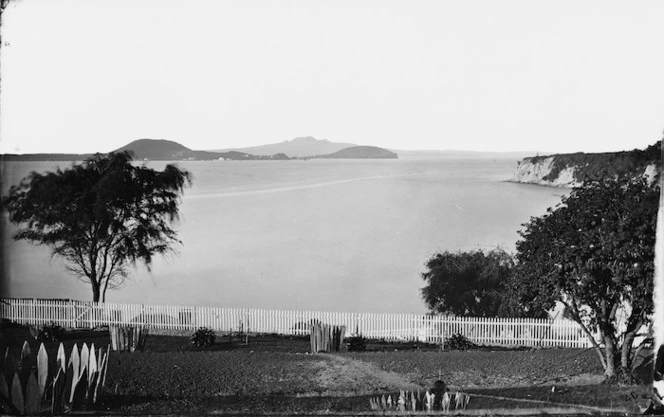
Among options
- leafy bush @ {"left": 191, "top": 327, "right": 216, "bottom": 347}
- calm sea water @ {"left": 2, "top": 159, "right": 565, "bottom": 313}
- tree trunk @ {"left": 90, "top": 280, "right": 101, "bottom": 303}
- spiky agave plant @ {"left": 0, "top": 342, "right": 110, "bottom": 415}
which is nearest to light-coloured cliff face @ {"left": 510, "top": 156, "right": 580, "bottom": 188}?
calm sea water @ {"left": 2, "top": 159, "right": 565, "bottom": 313}

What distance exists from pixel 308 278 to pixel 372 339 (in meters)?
1.57

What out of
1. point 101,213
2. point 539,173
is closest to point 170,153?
point 101,213

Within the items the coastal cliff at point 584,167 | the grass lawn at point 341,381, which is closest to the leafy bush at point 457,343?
the grass lawn at point 341,381

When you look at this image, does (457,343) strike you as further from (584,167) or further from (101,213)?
(101,213)

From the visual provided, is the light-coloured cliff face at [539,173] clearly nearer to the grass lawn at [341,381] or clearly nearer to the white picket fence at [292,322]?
the grass lawn at [341,381]

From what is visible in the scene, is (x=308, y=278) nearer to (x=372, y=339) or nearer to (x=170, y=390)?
(x=372, y=339)

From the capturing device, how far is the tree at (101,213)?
33.7 ft

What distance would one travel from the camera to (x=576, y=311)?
940 centimetres

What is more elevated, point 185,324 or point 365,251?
point 365,251

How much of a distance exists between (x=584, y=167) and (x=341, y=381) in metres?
4.04

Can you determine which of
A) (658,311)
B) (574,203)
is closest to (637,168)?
(574,203)

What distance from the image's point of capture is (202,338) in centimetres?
1115

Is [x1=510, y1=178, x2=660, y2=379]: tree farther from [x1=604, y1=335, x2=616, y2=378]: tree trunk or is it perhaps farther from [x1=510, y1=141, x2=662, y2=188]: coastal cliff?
[x1=510, y1=141, x2=662, y2=188]: coastal cliff

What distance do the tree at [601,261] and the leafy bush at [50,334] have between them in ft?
19.8
